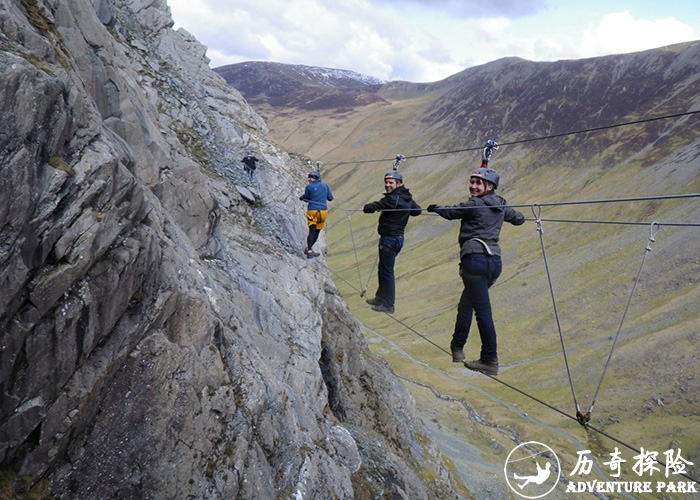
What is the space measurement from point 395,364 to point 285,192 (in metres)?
73.9

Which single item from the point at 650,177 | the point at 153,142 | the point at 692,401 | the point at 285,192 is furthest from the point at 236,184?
the point at 650,177

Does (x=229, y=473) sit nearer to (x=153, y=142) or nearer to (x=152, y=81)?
(x=153, y=142)

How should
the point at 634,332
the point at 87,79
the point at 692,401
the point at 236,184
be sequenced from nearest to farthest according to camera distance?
the point at 87,79, the point at 236,184, the point at 692,401, the point at 634,332

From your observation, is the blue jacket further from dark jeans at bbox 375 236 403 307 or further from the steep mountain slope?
the steep mountain slope

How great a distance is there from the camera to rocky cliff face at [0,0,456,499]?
10898mm

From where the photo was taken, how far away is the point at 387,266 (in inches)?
733

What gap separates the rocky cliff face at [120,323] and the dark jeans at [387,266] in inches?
223

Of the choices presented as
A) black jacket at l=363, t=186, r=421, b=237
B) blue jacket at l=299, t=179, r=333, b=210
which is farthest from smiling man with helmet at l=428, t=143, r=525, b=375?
blue jacket at l=299, t=179, r=333, b=210

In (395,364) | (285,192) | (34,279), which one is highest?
(285,192)

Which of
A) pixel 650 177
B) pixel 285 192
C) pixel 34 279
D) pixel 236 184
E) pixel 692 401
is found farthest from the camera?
pixel 650 177

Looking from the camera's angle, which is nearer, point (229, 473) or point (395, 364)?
point (229, 473)

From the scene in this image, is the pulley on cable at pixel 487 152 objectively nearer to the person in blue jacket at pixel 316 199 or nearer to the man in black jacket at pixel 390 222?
the man in black jacket at pixel 390 222

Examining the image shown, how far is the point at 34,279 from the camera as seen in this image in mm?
10930

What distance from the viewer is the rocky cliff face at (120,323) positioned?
10.9 meters
